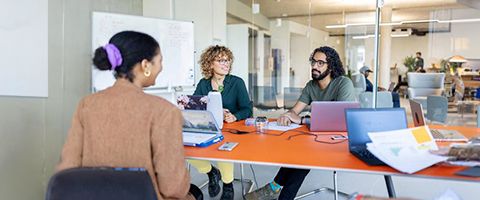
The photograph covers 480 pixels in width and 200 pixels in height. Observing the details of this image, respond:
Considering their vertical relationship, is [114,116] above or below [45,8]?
below

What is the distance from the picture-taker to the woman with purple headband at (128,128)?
127cm

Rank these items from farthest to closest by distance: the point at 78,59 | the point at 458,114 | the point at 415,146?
the point at 458,114 → the point at 78,59 → the point at 415,146

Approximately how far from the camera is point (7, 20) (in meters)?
2.32

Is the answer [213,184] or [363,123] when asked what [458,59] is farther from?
[363,123]

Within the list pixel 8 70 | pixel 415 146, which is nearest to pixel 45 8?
pixel 8 70

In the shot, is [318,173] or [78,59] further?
[318,173]

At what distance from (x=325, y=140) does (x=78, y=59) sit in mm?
2112

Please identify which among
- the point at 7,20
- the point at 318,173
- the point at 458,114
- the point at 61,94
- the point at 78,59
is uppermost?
the point at 7,20

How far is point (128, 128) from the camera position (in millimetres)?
1270

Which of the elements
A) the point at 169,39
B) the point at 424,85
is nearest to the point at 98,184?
the point at 169,39

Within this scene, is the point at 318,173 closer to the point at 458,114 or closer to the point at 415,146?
the point at 415,146

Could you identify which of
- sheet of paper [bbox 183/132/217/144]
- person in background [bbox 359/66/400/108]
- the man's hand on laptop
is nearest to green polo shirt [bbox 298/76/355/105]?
the man's hand on laptop

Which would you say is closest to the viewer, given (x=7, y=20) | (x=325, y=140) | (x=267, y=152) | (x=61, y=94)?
(x=267, y=152)

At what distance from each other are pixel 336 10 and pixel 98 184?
24.2 ft
